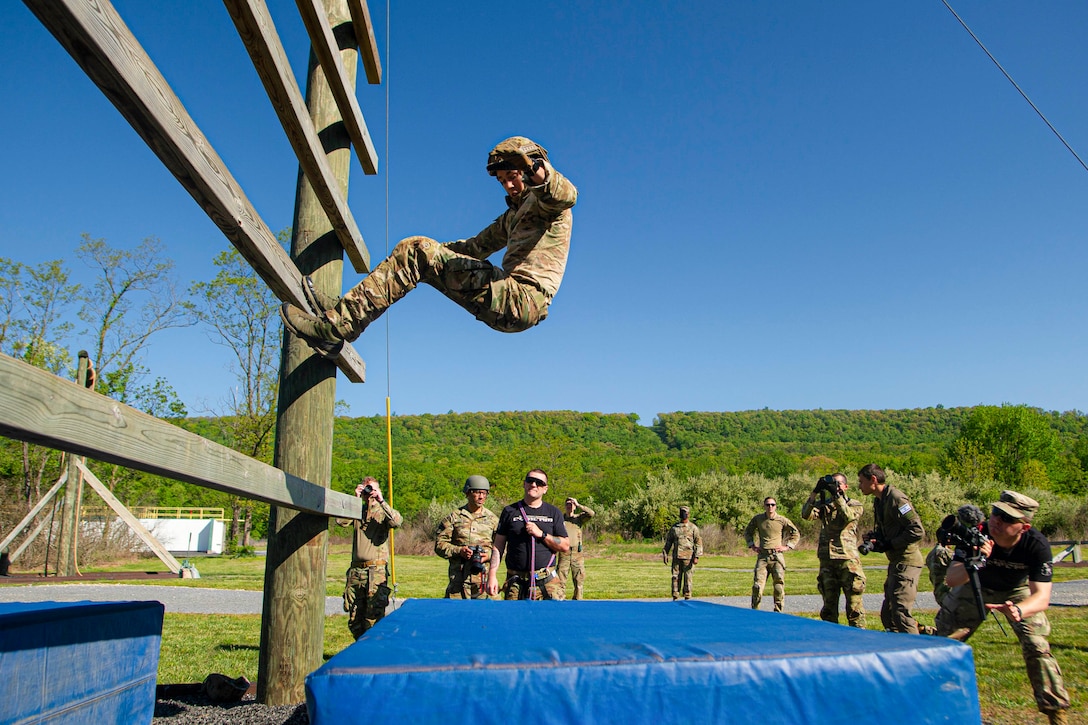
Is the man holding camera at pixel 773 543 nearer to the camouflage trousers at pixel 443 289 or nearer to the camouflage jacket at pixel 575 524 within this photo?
the camouflage jacket at pixel 575 524

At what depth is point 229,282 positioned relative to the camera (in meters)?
27.2

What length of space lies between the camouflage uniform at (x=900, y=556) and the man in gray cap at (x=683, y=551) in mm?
5988

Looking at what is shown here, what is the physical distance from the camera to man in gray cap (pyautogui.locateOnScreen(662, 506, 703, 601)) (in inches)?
524

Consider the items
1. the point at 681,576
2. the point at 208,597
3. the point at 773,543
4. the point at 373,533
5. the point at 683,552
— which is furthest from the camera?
the point at 208,597

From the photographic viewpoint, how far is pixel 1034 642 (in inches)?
191

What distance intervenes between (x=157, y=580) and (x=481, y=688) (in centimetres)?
1918

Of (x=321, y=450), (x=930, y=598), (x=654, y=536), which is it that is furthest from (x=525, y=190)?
(x=654, y=536)

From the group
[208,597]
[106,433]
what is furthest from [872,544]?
[208,597]

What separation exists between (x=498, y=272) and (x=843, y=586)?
21.8 ft

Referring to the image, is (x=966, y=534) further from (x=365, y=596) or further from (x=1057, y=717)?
(x=365, y=596)

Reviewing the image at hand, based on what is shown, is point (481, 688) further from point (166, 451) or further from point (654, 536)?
point (654, 536)

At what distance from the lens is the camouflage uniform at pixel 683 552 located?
43.7ft

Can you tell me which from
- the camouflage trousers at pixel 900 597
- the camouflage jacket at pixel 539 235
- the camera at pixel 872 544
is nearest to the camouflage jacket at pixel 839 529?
the camera at pixel 872 544

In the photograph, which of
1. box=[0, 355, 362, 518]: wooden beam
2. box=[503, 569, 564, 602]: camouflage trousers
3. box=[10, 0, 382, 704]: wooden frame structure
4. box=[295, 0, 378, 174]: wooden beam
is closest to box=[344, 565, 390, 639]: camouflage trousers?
Result: box=[503, 569, 564, 602]: camouflage trousers
